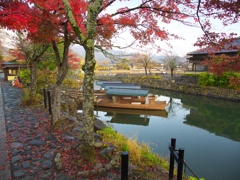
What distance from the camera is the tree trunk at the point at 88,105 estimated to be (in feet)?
11.2

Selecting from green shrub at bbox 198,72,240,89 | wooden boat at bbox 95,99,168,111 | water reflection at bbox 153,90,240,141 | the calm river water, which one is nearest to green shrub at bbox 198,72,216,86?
green shrub at bbox 198,72,240,89

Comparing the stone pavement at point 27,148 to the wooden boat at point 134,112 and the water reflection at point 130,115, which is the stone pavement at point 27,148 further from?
the wooden boat at point 134,112

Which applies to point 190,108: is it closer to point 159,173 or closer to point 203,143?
point 203,143

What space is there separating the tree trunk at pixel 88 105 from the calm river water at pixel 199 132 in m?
4.06

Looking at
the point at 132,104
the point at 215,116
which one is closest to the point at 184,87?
the point at 215,116

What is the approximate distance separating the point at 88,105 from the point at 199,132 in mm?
8592

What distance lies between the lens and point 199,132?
32.8ft

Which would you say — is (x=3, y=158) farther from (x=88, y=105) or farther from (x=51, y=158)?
(x=88, y=105)

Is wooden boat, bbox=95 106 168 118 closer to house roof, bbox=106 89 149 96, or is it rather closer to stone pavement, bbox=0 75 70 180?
house roof, bbox=106 89 149 96

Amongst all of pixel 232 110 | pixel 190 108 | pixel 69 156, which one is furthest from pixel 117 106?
pixel 69 156

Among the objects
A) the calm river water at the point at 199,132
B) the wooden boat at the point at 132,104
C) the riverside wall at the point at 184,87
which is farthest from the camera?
the riverside wall at the point at 184,87

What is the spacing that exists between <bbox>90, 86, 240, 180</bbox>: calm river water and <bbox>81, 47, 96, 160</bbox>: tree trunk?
4065 mm

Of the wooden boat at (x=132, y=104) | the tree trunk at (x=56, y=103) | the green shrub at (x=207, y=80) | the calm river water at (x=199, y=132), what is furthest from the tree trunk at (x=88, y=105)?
the green shrub at (x=207, y=80)

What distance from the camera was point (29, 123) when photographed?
629cm
